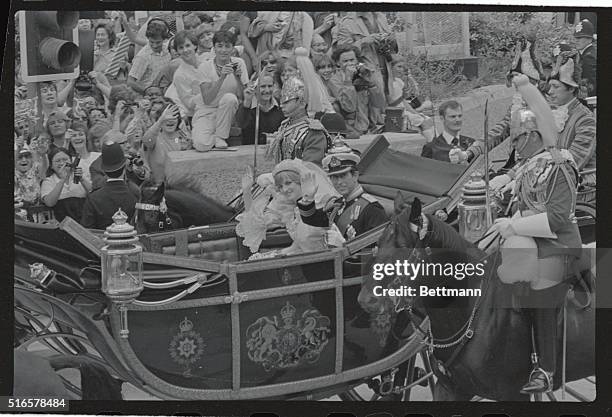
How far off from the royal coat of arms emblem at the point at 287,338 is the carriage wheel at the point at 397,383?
0.84 ft

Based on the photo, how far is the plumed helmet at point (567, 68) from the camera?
23.3ft

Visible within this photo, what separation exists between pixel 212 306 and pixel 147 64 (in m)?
1.08

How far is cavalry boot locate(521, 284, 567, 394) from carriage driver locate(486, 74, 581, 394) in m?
0.03

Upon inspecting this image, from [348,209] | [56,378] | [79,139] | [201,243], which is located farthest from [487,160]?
[56,378]

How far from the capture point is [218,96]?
23.2 ft

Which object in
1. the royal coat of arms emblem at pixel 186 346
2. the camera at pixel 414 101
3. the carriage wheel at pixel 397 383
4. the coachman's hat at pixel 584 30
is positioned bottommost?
the carriage wheel at pixel 397 383

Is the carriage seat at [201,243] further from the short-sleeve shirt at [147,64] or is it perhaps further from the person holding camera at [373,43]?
the person holding camera at [373,43]

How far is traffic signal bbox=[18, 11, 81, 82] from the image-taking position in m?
7.03

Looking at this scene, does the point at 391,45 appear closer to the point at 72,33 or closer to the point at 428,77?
the point at 428,77

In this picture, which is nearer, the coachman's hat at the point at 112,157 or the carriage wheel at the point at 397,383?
the coachman's hat at the point at 112,157

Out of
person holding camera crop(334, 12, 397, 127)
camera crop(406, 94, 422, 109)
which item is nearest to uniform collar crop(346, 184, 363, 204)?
person holding camera crop(334, 12, 397, 127)

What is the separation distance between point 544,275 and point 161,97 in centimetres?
183

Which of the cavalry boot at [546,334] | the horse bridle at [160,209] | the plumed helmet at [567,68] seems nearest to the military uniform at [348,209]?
the horse bridle at [160,209]

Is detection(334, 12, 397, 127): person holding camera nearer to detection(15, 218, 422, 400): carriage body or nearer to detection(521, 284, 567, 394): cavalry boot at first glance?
detection(15, 218, 422, 400): carriage body
